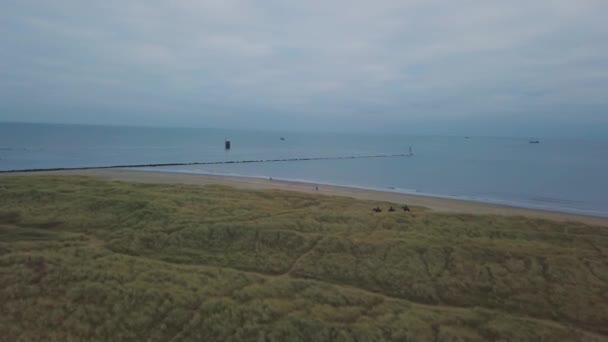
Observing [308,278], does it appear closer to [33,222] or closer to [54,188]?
[33,222]

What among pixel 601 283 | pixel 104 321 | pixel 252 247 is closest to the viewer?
pixel 104 321

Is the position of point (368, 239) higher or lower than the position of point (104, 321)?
higher

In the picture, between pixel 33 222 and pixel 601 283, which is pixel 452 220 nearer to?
pixel 601 283

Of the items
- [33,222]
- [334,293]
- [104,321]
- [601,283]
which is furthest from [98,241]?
[601,283]

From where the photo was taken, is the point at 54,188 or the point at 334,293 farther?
the point at 54,188

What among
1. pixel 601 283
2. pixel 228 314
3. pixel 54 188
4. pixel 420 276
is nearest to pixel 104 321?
pixel 228 314

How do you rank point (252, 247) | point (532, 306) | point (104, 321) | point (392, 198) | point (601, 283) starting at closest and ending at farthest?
point (104, 321), point (532, 306), point (601, 283), point (252, 247), point (392, 198)
